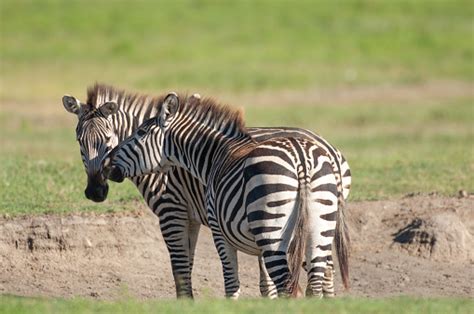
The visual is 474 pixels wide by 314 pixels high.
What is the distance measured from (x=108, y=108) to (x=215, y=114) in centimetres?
127

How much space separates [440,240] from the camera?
37.4 feet

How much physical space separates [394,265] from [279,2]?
31.0 metres

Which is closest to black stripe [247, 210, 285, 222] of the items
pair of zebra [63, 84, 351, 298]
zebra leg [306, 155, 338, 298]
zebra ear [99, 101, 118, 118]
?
pair of zebra [63, 84, 351, 298]

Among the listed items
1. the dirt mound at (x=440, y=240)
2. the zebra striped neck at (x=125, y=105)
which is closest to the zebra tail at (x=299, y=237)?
the zebra striped neck at (x=125, y=105)

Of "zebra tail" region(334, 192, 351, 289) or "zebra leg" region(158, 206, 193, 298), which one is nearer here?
"zebra tail" region(334, 192, 351, 289)

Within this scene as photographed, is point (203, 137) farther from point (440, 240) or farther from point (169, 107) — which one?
point (440, 240)

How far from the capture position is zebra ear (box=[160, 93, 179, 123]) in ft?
29.9

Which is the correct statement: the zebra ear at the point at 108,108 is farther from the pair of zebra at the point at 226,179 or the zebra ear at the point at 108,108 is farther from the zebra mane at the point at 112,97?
the zebra mane at the point at 112,97

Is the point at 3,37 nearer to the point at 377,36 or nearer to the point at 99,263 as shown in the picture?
the point at 377,36

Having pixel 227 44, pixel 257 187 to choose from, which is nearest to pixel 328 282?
pixel 257 187

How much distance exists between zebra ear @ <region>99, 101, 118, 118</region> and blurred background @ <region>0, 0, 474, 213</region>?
2347 millimetres

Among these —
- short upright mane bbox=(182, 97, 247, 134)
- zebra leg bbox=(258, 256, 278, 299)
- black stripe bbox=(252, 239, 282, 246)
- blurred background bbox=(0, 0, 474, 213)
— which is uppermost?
blurred background bbox=(0, 0, 474, 213)

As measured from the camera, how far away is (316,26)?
121 feet

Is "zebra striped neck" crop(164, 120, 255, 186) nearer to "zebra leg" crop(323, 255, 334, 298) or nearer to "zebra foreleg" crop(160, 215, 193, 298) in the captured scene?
"zebra foreleg" crop(160, 215, 193, 298)
